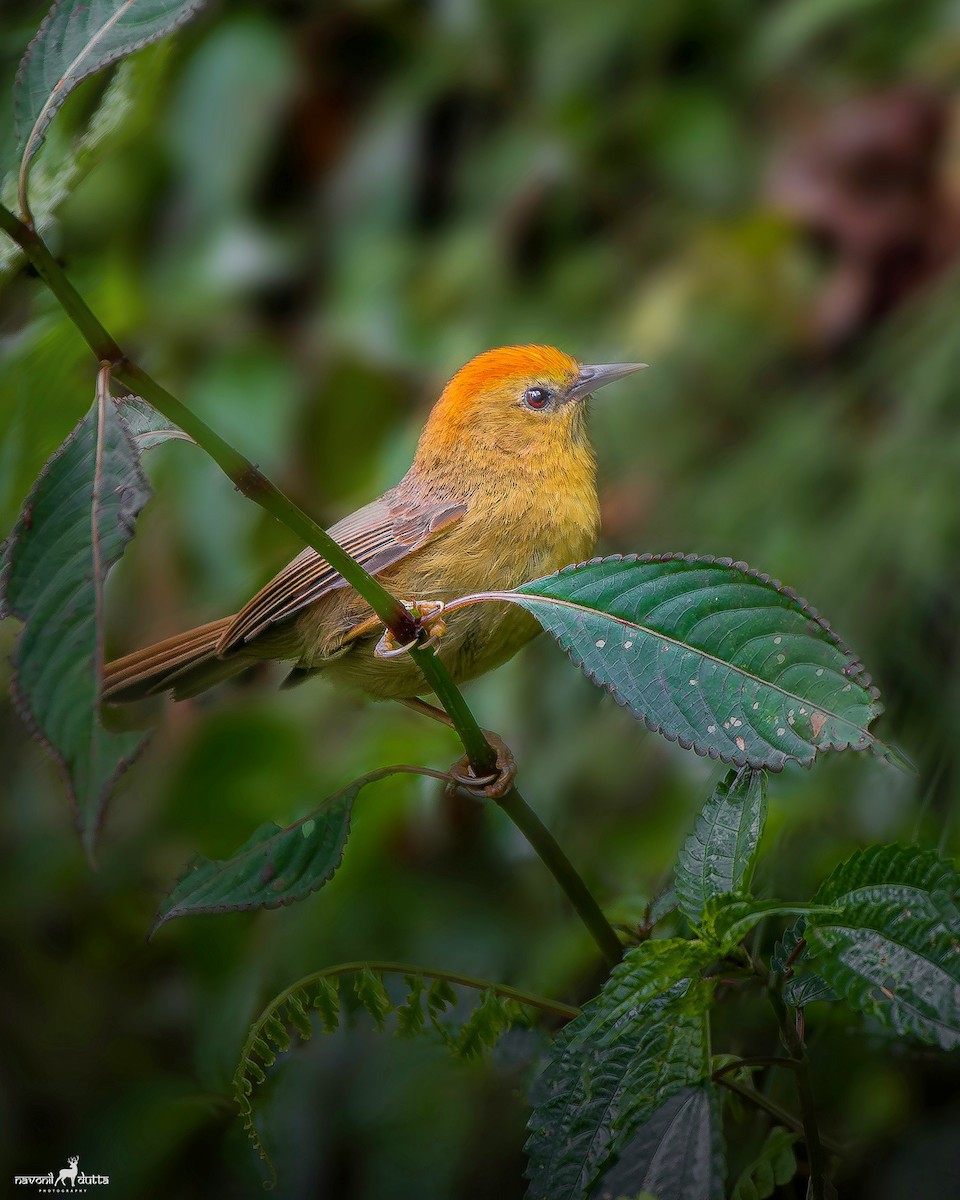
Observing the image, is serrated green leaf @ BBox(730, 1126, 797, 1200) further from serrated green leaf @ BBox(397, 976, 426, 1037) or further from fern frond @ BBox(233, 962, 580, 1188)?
serrated green leaf @ BBox(397, 976, 426, 1037)

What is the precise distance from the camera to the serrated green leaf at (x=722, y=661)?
1.14 meters

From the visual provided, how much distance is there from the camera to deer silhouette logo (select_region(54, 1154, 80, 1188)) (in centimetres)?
212

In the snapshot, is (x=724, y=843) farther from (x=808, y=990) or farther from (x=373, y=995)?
(x=373, y=995)

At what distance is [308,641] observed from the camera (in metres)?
2.11

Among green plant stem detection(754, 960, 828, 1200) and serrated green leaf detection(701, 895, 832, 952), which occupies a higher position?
serrated green leaf detection(701, 895, 832, 952)

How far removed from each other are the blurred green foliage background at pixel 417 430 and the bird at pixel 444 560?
13.4 inches

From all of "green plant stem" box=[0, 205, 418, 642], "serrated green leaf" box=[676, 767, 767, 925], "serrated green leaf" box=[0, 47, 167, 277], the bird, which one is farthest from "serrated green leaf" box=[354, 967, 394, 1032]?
"serrated green leaf" box=[0, 47, 167, 277]

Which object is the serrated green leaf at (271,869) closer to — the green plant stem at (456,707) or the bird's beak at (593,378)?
the green plant stem at (456,707)

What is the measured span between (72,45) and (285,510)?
0.57m

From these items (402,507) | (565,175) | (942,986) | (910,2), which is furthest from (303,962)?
(910,2)

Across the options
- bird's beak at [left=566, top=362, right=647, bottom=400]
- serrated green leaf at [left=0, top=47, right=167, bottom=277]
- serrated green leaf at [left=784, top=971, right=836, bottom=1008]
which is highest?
serrated green leaf at [left=0, top=47, right=167, bottom=277]

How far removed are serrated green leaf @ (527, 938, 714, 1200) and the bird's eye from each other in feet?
4.38

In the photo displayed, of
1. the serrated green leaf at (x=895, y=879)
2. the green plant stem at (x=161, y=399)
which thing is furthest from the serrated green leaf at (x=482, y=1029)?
the green plant stem at (x=161, y=399)

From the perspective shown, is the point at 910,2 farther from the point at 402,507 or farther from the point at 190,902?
the point at 190,902
